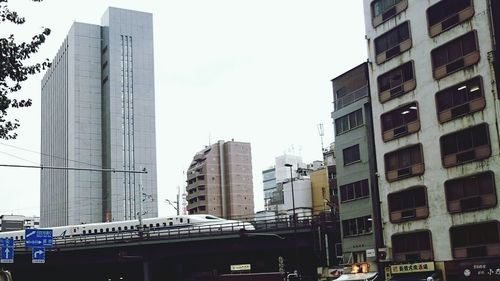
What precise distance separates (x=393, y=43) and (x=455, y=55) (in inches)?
300

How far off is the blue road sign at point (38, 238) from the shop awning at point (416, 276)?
1092 inches

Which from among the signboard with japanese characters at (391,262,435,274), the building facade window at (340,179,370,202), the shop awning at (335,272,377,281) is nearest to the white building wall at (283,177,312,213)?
the building facade window at (340,179,370,202)

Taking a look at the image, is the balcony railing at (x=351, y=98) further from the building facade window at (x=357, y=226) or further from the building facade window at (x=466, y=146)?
the building facade window at (x=466, y=146)

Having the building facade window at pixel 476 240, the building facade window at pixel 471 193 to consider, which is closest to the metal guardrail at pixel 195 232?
the building facade window at pixel 471 193

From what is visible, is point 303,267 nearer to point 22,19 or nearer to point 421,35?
point 421,35

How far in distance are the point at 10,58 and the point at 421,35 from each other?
38.9 metres

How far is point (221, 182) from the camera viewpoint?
598 ft

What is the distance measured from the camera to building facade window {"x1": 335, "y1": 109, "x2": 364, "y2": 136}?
59891 millimetres

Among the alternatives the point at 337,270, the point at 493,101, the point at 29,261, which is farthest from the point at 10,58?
the point at 29,261

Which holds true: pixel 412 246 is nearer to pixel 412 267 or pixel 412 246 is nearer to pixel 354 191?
pixel 412 267

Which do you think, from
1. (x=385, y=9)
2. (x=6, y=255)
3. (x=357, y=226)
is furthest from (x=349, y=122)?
(x=6, y=255)

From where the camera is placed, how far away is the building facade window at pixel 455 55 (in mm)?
48000

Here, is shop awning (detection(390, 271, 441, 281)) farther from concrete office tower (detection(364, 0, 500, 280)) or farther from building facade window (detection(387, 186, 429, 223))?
building facade window (detection(387, 186, 429, 223))

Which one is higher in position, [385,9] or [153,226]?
[385,9]
